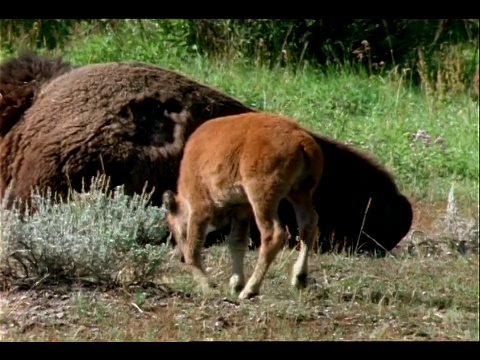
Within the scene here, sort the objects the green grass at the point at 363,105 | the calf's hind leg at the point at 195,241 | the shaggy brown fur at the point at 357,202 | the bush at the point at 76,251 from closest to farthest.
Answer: the bush at the point at 76,251 < the calf's hind leg at the point at 195,241 < the green grass at the point at 363,105 < the shaggy brown fur at the point at 357,202

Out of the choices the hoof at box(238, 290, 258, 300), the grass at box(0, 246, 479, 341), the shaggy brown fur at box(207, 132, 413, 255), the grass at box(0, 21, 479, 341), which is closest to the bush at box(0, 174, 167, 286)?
the grass at box(0, 21, 479, 341)

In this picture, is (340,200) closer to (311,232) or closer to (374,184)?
(374,184)

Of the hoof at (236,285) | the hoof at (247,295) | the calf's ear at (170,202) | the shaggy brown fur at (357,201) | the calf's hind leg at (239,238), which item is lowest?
the shaggy brown fur at (357,201)

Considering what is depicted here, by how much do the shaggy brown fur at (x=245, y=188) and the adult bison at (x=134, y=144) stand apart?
2.96 ft

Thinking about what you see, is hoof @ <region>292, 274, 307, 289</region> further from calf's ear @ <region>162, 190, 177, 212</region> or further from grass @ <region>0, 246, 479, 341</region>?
calf's ear @ <region>162, 190, 177, 212</region>

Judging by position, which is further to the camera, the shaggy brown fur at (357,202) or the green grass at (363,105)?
the shaggy brown fur at (357,202)

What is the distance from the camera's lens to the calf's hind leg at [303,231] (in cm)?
536

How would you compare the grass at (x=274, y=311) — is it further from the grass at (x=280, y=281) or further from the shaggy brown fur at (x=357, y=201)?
Answer: the shaggy brown fur at (x=357, y=201)

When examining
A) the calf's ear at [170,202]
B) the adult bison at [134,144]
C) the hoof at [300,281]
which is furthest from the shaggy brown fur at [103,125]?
the hoof at [300,281]

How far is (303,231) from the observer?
5.44 meters

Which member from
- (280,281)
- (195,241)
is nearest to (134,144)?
(195,241)

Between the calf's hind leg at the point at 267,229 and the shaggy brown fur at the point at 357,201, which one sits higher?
the calf's hind leg at the point at 267,229

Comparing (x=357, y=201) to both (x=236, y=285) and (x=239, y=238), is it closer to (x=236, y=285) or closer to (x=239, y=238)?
(x=239, y=238)
